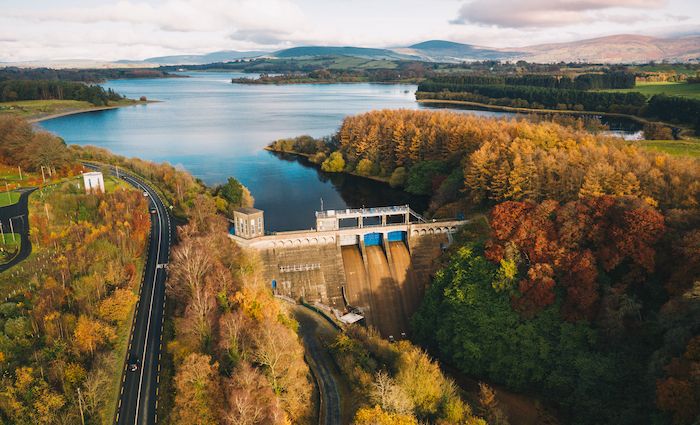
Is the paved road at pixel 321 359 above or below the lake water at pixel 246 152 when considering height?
below

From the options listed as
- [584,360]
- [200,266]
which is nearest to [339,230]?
[200,266]

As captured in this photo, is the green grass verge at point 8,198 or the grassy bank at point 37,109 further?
the grassy bank at point 37,109

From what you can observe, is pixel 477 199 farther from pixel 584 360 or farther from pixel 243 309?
pixel 243 309

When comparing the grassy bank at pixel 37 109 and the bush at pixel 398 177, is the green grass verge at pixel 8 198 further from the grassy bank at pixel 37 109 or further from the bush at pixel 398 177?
the grassy bank at pixel 37 109

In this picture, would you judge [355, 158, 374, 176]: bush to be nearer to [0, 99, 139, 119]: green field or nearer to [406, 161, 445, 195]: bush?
[406, 161, 445, 195]: bush

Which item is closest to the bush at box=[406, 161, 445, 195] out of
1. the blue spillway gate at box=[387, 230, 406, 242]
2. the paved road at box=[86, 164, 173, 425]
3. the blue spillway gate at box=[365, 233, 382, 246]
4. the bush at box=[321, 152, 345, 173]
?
the bush at box=[321, 152, 345, 173]

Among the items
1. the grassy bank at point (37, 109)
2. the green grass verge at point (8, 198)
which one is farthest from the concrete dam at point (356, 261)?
the grassy bank at point (37, 109)
